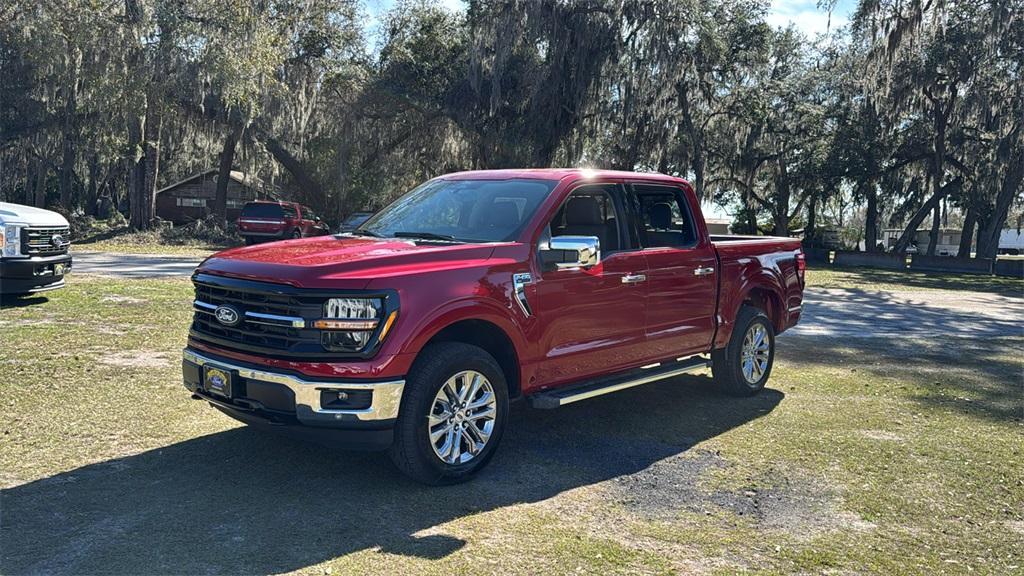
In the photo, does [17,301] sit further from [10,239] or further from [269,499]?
[269,499]

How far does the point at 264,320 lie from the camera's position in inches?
181

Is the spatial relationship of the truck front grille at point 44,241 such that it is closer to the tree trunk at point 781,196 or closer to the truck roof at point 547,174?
the truck roof at point 547,174

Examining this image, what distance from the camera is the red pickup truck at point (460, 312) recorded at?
4453mm

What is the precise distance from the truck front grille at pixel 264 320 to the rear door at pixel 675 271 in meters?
2.70

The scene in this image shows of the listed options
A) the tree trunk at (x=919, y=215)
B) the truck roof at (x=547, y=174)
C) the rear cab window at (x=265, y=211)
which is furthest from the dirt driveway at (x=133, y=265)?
the tree trunk at (x=919, y=215)

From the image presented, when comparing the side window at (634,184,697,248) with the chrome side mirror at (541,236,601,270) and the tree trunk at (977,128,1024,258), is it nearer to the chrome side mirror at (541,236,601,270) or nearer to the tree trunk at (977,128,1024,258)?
the chrome side mirror at (541,236,601,270)

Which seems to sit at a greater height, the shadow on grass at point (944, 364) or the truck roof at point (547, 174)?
the truck roof at point (547, 174)

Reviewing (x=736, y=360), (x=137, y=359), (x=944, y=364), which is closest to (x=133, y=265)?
(x=137, y=359)

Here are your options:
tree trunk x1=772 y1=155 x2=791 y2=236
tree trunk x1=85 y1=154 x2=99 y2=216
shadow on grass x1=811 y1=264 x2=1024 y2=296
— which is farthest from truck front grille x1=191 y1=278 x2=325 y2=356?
tree trunk x1=85 y1=154 x2=99 y2=216

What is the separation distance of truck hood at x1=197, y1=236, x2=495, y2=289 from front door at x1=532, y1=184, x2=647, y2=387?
2.15 feet

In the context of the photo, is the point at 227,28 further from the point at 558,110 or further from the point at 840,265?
the point at 840,265

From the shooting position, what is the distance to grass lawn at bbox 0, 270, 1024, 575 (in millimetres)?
3924

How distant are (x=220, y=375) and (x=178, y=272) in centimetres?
1376

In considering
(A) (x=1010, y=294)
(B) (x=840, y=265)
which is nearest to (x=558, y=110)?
(B) (x=840, y=265)
